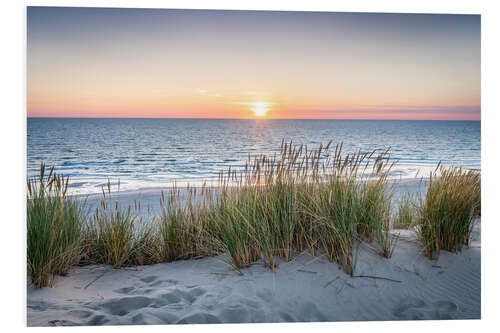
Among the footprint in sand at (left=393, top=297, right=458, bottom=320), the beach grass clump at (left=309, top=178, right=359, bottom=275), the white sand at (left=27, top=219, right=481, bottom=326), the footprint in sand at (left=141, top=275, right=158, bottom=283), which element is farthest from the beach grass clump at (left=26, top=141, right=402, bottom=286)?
the footprint in sand at (left=393, top=297, right=458, bottom=320)

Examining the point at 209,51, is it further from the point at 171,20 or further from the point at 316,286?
the point at 316,286

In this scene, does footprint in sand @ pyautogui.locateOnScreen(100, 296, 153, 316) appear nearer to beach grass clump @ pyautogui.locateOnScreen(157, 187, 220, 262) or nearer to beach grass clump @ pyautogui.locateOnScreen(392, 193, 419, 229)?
beach grass clump @ pyautogui.locateOnScreen(157, 187, 220, 262)

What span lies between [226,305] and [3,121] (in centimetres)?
204

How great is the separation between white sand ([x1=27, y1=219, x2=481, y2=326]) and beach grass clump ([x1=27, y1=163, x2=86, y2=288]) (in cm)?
11

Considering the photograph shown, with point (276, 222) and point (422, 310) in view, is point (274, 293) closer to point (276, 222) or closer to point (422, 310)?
point (276, 222)

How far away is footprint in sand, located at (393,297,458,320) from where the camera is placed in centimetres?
225

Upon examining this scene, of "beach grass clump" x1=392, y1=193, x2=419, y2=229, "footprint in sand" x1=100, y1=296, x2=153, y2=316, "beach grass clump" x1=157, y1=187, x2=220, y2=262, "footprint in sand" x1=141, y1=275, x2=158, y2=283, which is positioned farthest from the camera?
"beach grass clump" x1=392, y1=193, x2=419, y2=229

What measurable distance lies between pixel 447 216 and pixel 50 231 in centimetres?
287

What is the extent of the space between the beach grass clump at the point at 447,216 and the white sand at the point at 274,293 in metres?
0.09

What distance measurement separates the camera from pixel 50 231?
227 centimetres

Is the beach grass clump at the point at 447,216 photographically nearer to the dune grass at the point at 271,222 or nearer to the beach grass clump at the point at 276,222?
the dune grass at the point at 271,222

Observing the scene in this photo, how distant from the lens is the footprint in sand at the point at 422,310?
7.39 ft
